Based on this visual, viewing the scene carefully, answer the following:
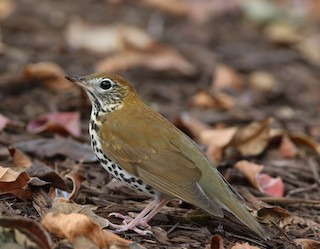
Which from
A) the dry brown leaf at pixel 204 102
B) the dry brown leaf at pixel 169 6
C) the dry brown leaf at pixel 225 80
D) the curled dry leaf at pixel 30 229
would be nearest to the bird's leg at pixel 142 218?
the curled dry leaf at pixel 30 229

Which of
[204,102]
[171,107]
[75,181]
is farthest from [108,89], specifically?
[204,102]

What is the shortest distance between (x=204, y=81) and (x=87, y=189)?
3738 millimetres

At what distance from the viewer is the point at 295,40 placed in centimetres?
1038

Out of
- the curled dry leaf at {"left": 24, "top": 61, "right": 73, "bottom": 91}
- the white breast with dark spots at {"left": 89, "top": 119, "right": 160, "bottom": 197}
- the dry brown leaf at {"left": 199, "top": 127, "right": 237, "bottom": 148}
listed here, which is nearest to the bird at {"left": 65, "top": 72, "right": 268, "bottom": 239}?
the white breast with dark spots at {"left": 89, "top": 119, "right": 160, "bottom": 197}

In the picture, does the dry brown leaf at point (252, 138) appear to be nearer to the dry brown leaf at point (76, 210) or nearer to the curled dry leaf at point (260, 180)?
the curled dry leaf at point (260, 180)

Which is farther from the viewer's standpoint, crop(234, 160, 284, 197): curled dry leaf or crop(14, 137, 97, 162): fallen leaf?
crop(14, 137, 97, 162): fallen leaf

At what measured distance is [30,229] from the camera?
3.89 m

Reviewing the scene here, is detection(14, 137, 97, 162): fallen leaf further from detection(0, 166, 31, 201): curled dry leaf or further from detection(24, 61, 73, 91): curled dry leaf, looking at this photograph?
detection(24, 61, 73, 91): curled dry leaf

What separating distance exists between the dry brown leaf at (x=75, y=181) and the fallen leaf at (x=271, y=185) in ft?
4.26

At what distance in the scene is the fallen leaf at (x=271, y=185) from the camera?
559cm

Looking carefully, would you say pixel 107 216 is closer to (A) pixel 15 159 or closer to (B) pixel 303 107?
(A) pixel 15 159

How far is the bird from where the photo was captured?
457cm

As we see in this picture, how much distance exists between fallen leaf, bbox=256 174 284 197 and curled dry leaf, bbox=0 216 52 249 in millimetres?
2145

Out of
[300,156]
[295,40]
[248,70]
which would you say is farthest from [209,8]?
[300,156]
